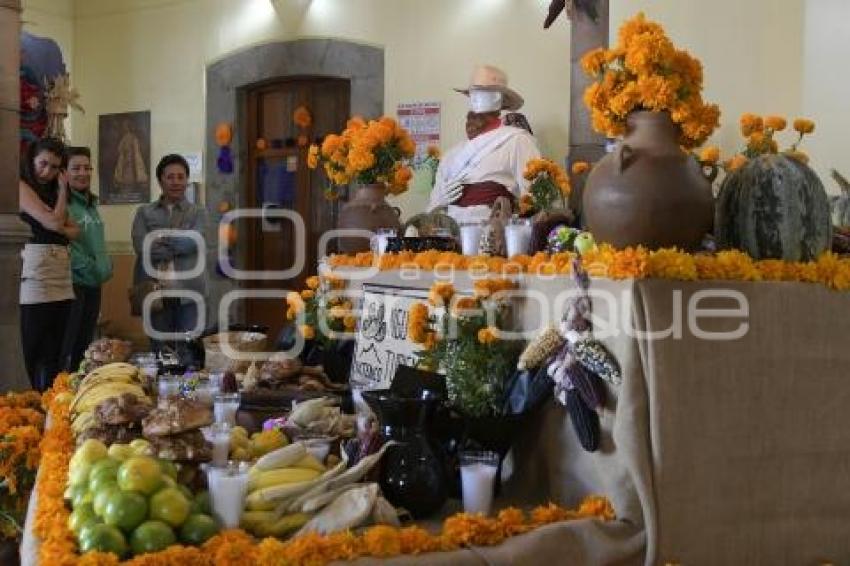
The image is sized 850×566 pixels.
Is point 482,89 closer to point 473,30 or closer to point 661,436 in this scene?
point 473,30

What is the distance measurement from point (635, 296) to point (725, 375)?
295mm

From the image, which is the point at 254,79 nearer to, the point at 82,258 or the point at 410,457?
the point at 82,258

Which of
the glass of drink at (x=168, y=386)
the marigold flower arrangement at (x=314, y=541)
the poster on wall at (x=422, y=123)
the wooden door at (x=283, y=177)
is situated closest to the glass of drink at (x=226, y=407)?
the glass of drink at (x=168, y=386)

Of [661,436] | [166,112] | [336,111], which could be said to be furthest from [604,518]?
[166,112]

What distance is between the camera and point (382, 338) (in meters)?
3.50

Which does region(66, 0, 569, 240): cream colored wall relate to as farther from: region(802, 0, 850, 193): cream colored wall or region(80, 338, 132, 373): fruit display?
region(80, 338, 132, 373): fruit display

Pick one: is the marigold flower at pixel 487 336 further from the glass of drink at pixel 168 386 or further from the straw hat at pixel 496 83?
the straw hat at pixel 496 83

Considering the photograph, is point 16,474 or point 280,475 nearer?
point 280,475

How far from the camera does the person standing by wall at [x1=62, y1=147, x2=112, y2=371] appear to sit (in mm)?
5652

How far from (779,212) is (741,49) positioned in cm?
426

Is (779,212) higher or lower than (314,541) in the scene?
higher

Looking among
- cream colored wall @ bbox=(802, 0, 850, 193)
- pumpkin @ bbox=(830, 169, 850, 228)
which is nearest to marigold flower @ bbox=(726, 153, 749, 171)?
pumpkin @ bbox=(830, 169, 850, 228)

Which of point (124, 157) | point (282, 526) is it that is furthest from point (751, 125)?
point (124, 157)

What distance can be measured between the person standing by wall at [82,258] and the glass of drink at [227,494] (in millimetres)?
3846
